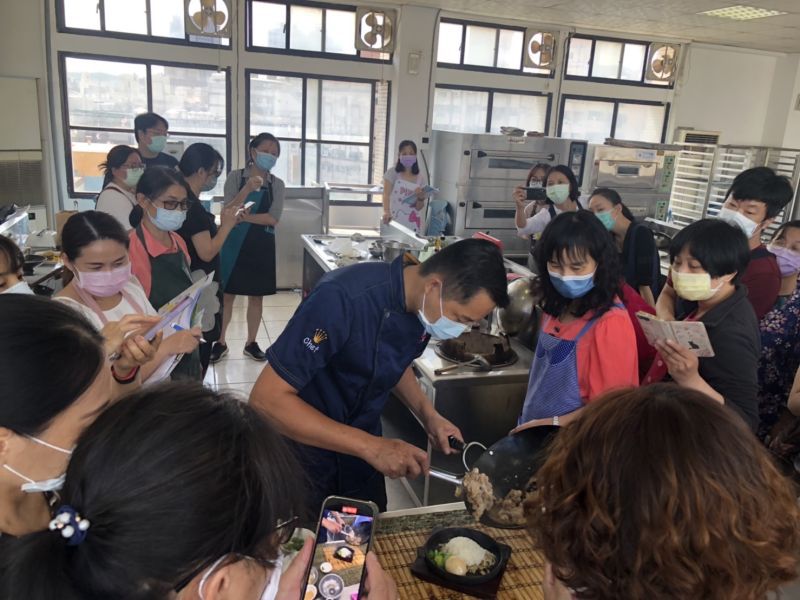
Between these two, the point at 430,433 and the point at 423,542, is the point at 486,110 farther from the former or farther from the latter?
the point at 423,542

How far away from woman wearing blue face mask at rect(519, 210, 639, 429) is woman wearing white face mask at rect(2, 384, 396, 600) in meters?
1.19

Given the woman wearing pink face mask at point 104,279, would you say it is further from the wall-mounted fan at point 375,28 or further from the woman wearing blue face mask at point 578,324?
the wall-mounted fan at point 375,28

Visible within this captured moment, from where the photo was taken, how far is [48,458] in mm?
1078

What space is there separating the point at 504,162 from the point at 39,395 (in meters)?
5.82

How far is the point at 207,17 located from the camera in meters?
6.55

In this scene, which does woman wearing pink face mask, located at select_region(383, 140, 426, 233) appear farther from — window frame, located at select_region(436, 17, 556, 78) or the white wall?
the white wall

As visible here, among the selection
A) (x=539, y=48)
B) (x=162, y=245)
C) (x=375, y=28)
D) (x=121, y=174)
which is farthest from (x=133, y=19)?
(x=162, y=245)

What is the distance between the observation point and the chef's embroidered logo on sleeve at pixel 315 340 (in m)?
1.49

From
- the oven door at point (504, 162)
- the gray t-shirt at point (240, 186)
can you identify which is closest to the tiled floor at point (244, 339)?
the gray t-shirt at point (240, 186)

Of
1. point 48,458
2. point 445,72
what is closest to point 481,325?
point 48,458

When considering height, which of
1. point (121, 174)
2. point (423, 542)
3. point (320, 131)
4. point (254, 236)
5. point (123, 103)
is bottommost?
point (423, 542)

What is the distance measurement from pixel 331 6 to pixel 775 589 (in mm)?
7475

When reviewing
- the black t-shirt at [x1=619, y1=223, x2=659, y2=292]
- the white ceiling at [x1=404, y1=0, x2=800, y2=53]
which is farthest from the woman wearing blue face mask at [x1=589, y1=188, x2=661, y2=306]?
the white ceiling at [x1=404, y1=0, x2=800, y2=53]

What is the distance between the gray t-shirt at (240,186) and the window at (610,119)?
4.98 meters
